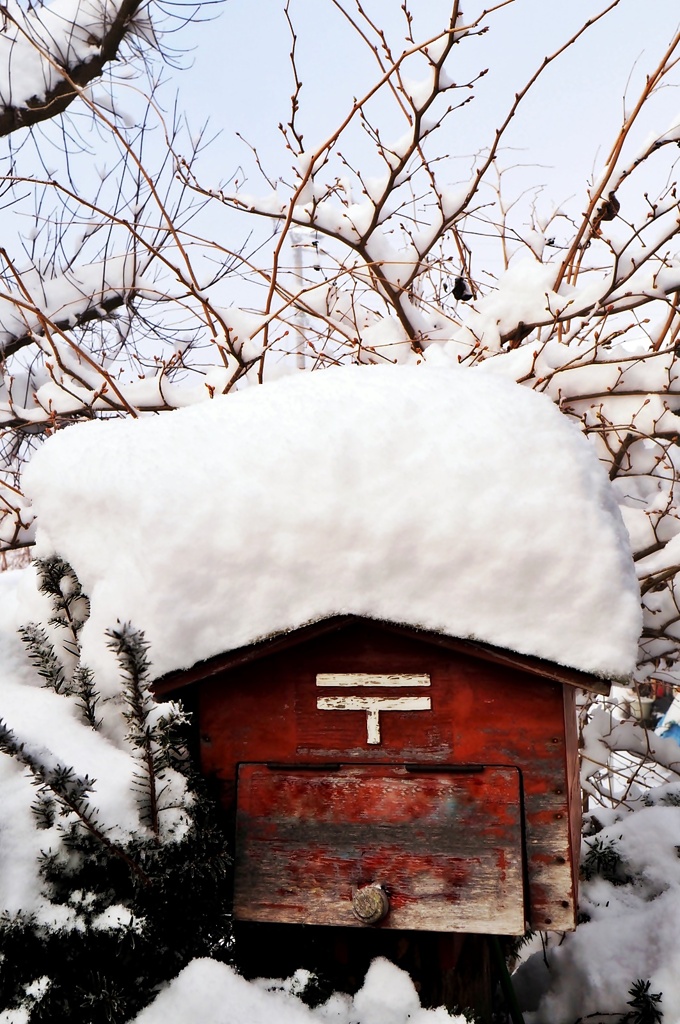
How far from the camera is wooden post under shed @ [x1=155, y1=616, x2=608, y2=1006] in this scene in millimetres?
2100

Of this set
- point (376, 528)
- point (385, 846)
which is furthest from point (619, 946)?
point (376, 528)

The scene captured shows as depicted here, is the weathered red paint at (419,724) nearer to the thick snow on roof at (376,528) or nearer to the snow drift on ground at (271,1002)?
the thick snow on roof at (376,528)

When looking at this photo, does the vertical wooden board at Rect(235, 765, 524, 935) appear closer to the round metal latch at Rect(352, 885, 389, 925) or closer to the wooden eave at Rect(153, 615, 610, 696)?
the round metal latch at Rect(352, 885, 389, 925)

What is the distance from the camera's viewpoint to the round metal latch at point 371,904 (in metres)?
2.12

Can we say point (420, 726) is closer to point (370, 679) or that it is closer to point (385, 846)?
point (370, 679)

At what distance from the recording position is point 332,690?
2.24 m

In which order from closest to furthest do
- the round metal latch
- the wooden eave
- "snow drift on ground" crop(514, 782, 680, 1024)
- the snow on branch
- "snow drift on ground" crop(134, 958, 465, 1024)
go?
"snow drift on ground" crop(134, 958, 465, 1024) → the wooden eave → the round metal latch → "snow drift on ground" crop(514, 782, 680, 1024) → the snow on branch

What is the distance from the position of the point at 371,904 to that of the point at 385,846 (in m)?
0.15

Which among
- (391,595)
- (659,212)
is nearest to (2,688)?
(391,595)

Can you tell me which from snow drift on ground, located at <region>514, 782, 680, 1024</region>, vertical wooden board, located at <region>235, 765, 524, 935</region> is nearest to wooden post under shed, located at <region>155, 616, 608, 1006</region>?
vertical wooden board, located at <region>235, 765, 524, 935</region>

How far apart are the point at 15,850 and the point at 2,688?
0.56 meters

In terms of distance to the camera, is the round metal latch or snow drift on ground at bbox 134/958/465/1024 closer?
snow drift on ground at bbox 134/958/465/1024

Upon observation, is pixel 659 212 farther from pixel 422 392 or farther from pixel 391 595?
pixel 391 595

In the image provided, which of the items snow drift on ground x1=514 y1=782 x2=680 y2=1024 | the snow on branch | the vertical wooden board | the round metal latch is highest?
the snow on branch
